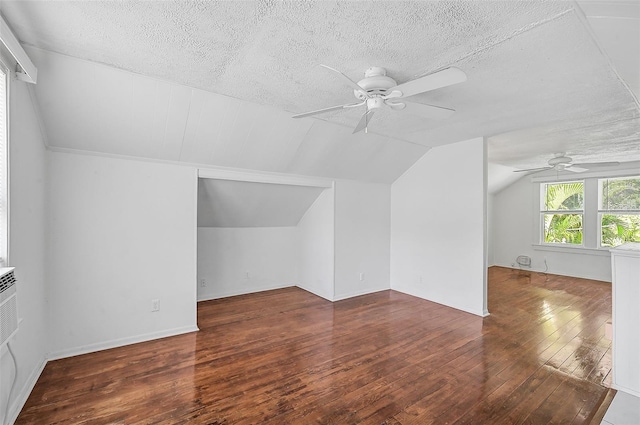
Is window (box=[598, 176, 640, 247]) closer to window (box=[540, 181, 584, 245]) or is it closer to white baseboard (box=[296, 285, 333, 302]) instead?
window (box=[540, 181, 584, 245])

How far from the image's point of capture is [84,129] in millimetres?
2566

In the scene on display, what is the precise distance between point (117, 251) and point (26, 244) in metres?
0.82

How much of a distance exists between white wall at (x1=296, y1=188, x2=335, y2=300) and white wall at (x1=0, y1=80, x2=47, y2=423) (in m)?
3.29

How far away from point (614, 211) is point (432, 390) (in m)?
6.48

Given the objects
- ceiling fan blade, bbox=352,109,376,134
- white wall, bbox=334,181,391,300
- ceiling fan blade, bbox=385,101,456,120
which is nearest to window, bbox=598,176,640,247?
white wall, bbox=334,181,391,300

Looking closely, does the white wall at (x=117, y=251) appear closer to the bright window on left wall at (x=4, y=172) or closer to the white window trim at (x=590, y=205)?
the bright window on left wall at (x=4, y=172)

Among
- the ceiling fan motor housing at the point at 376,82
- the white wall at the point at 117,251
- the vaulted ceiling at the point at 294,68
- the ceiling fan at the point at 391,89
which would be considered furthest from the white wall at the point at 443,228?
the white wall at the point at 117,251

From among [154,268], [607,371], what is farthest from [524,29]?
[154,268]

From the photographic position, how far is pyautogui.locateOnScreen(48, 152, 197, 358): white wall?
8.75 feet

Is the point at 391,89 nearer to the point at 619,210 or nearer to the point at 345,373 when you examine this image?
the point at 345,373

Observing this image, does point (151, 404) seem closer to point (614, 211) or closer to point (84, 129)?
point (84, 129)

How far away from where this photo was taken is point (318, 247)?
189 inches

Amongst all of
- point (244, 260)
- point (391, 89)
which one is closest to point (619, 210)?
point (391, 89)

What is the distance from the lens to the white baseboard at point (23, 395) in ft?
6.02
